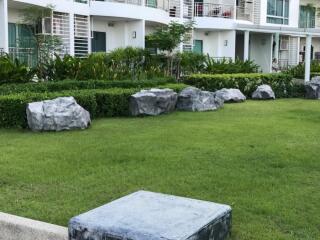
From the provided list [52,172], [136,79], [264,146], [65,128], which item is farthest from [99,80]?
[52,172]

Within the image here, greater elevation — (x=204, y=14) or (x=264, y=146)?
(x=204, y=14)

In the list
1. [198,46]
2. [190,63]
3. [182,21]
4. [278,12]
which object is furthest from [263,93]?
[278,12]

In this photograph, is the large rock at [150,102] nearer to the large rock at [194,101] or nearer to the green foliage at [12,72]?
the large rock at [194,101]

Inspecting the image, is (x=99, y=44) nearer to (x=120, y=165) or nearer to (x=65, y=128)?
(x=65, y=128)

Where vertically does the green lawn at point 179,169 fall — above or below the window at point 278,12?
below

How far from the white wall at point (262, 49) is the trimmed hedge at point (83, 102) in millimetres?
23633

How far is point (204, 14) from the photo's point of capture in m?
32.3

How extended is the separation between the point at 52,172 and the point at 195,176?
196cm

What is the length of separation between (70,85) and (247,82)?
781 cm

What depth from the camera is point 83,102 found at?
1222 centimetres

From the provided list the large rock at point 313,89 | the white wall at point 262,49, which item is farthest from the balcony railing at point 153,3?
the white wall at point 262,49

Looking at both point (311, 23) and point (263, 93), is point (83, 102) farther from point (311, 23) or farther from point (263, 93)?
point (311, 23)

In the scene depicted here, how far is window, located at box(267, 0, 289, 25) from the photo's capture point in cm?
3582

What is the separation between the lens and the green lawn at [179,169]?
5.44 metres
